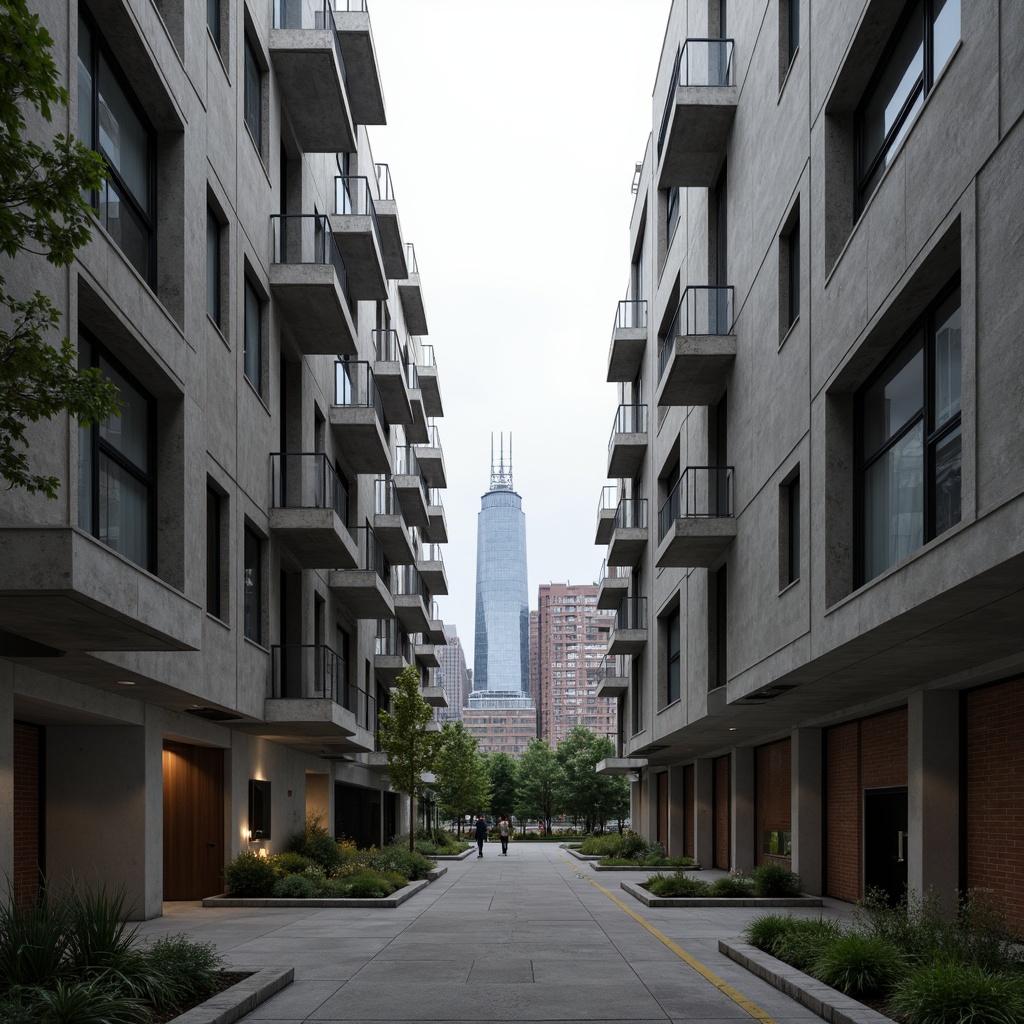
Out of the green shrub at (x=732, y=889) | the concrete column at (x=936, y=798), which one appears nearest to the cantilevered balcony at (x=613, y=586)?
the green shrub at (x=732, y=889)

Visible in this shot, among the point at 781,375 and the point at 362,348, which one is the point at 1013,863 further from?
the point at 362,348

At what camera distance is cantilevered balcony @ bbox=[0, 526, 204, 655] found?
33.5ft

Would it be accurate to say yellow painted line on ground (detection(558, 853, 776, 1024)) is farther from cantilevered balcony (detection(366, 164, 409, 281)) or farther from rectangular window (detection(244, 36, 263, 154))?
cantilevered balcony (detection(366, 164, 409, 281))

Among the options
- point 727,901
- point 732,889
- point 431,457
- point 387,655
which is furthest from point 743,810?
point 431,457

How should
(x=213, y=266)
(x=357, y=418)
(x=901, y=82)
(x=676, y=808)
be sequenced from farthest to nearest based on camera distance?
(x=676, y=808), (x=357, y=418), (x=213, y=266), (x=901, y=82)

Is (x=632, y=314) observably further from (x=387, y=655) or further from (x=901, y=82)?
(x=901, y=82)

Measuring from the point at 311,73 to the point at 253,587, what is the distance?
10.3 m

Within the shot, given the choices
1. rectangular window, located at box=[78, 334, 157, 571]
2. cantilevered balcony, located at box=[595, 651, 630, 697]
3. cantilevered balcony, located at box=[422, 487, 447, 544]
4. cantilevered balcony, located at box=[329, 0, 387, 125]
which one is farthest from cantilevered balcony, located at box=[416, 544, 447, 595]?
rectangular window, located at box=[78, 334, 157, 571]

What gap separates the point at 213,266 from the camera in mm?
19766

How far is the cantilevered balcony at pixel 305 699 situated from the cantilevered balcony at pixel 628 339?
15837mm

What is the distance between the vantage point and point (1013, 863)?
14758 millimetres

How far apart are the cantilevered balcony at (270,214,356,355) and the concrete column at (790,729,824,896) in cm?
1284

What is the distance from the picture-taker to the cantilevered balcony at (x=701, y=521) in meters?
22.3

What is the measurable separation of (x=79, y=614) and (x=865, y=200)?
10768mm
